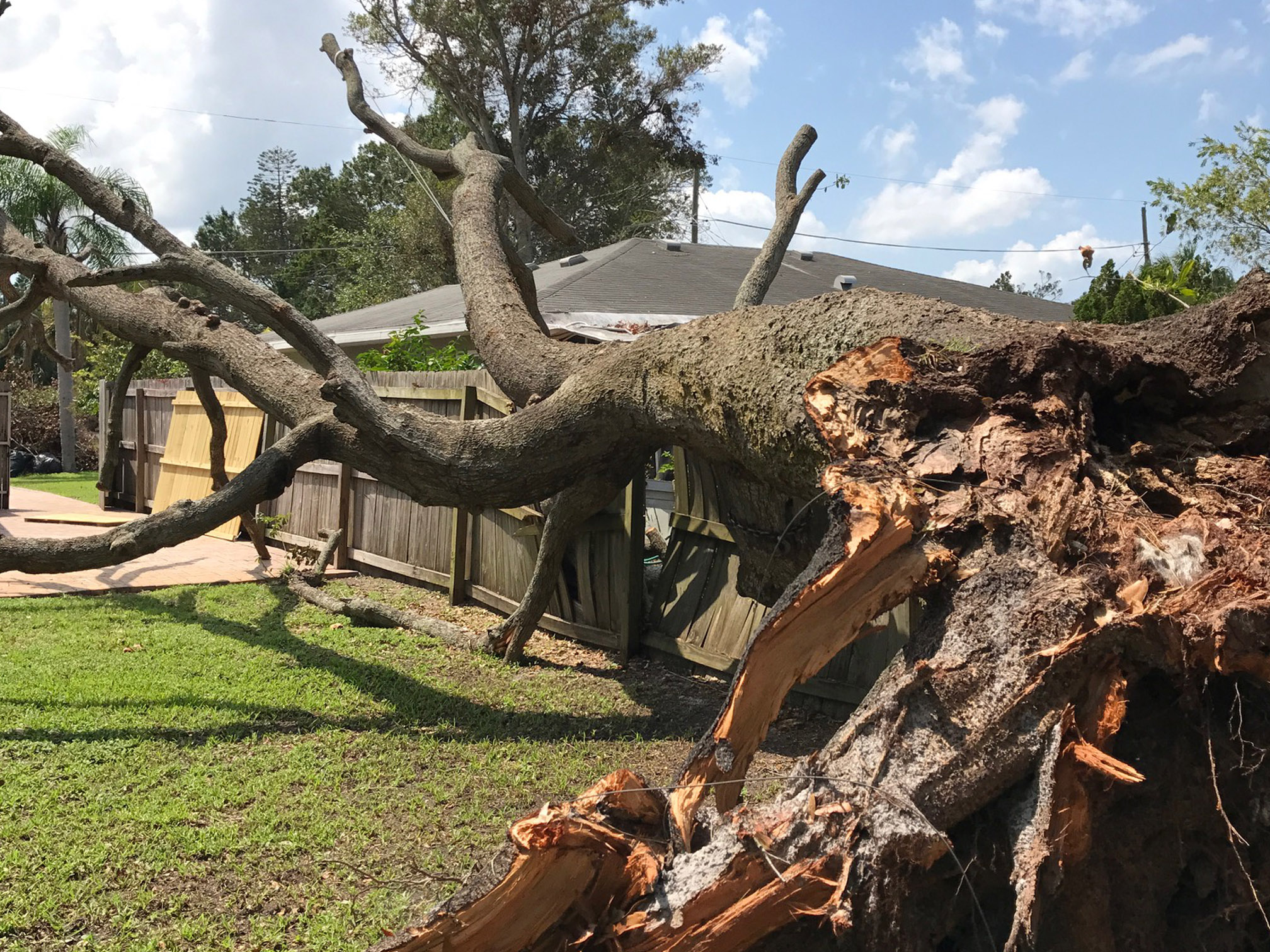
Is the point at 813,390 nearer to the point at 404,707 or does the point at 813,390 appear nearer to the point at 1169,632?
the point at 1169,632

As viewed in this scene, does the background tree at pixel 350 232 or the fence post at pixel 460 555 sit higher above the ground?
the background tree at pixel 350 232

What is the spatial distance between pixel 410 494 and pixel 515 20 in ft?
75.2

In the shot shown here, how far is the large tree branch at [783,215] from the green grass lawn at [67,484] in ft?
48.0

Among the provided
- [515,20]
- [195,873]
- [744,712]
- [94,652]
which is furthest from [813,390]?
[515,20]

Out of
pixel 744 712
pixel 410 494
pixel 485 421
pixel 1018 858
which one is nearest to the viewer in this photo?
pixel 1018 858

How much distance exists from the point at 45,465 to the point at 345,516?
18.6 metres

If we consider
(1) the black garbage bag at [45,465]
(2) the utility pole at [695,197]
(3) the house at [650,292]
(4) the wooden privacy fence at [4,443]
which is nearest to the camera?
(3) the house at [650,292]

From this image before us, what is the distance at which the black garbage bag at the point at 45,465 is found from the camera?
2500 centimetres

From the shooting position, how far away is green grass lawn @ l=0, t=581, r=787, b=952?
3.49 metres

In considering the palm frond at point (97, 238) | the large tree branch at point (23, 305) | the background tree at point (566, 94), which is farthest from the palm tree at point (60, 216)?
the large tree branch at point (23, 305)

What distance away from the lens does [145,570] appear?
10.4 metres

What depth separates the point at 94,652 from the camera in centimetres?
709

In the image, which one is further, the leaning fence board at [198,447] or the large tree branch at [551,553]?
the leaning fence board at [198,447]

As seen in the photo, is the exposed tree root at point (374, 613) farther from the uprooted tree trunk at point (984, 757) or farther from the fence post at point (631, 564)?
the uprooted tree trunk at point (984, 757)
